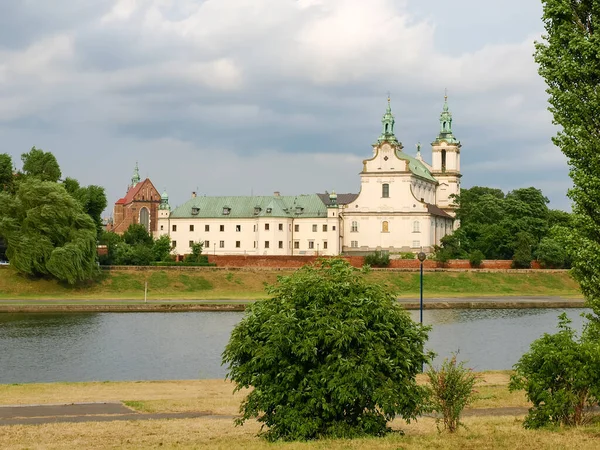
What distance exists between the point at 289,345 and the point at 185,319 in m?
42.3

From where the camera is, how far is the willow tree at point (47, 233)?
75250 millimetres

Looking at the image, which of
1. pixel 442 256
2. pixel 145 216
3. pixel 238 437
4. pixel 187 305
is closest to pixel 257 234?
pixel 442 256

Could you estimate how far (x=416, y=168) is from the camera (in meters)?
114

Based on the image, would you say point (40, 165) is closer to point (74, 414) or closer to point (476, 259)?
point (476, 259)

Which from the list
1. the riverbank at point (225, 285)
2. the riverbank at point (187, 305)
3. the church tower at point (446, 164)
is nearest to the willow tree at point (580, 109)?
the riverbank at point (187, 305)

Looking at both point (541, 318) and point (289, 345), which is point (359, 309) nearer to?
point (289, 345)

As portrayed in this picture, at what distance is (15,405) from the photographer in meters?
23.9

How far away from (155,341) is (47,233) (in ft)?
110

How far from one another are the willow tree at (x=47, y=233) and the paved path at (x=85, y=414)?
52973 mm

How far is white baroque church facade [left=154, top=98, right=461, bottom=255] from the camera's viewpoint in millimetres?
108438

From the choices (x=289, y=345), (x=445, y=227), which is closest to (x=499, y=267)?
(x=445, y=227)

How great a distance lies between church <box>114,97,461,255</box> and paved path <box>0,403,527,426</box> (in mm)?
84202

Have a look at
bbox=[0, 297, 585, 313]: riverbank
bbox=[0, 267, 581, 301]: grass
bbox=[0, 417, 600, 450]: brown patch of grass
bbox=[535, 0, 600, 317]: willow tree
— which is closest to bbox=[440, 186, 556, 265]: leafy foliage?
bbox=[0, 267, 581, 301]: grass

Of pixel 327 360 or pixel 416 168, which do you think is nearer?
pixel 327 360
